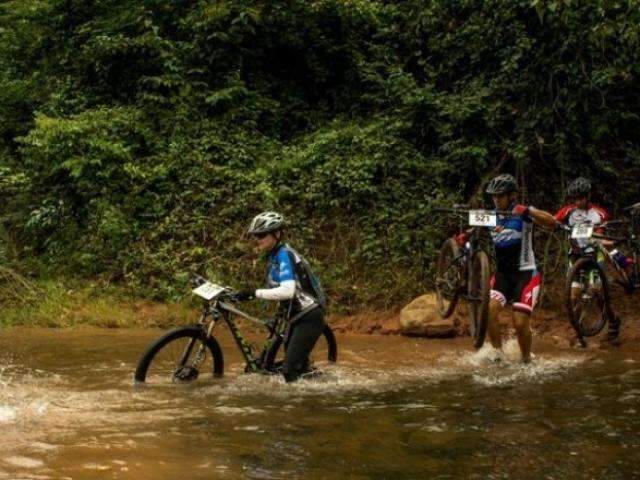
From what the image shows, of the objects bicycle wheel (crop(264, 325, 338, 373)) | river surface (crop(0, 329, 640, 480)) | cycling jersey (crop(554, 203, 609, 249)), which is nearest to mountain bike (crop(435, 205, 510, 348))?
river surface (crop(0, 329, 640, 480))

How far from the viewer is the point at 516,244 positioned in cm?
884

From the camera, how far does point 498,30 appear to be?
1313cm

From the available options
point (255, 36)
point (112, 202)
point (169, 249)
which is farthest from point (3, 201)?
point (255, 36)

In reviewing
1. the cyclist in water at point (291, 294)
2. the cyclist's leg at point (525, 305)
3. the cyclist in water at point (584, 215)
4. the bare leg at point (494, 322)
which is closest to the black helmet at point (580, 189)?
the cyclist in water at point (584, 215)

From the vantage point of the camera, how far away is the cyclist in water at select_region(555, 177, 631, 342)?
10.4 meters

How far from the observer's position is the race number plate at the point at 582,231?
986cm

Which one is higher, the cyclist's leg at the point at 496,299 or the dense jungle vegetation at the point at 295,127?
the dense jungle vegetation at the point at 295,127

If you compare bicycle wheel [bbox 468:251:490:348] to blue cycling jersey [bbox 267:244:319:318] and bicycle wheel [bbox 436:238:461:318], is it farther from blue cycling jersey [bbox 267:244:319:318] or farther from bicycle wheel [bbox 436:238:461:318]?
blue cycling jersey [bbox 267:244:319:318]

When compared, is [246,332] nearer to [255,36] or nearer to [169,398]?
[169,398]

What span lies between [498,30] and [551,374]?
700 centimetres

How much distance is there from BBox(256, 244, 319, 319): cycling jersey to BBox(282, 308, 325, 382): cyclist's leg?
10 centimetres

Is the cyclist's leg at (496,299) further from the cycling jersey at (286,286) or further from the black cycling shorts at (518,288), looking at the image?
the cycling jersey at (286,286)

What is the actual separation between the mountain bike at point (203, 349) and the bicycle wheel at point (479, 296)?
2356mm

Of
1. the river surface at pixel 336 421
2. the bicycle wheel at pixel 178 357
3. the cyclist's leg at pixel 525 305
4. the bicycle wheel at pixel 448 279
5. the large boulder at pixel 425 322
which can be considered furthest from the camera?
the large boulder at pixel 425 322
